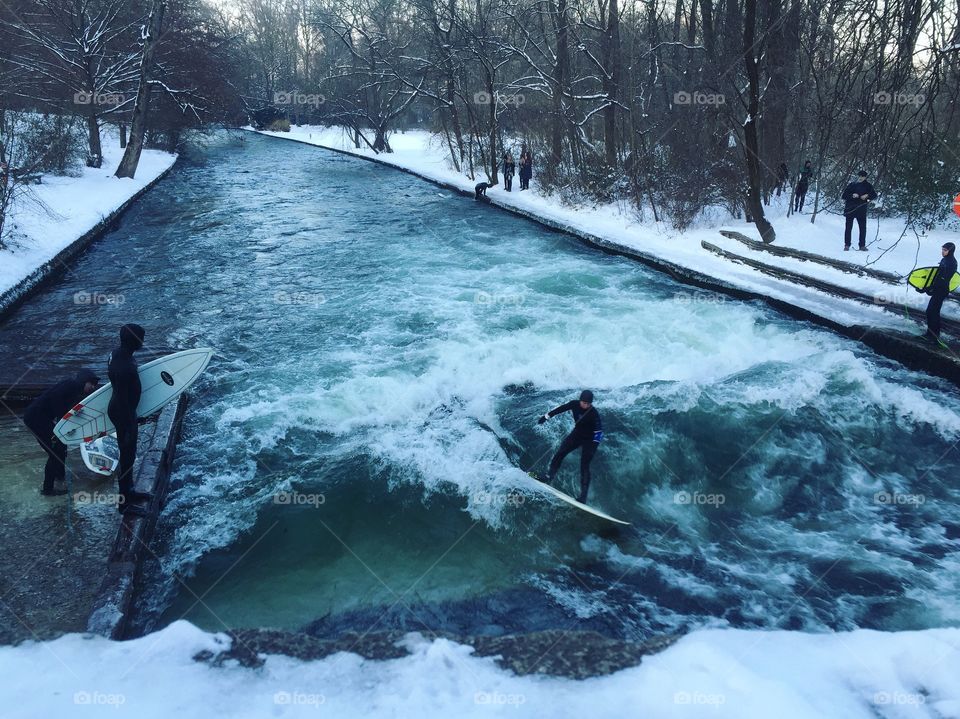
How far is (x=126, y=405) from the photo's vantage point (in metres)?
6.70

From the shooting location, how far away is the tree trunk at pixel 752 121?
15.0 metres

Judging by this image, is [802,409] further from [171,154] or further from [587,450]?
[171,154]

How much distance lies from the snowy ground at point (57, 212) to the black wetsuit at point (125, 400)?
30.4 ft

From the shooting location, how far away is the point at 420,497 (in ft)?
26.3

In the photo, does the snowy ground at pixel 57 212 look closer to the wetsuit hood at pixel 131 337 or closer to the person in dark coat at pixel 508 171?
the wetsuit hood at pixel 131 337

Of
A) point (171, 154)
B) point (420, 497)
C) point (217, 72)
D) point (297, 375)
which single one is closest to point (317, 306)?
point (297, 375)

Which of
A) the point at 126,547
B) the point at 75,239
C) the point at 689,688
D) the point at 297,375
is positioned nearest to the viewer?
the point at 689,688

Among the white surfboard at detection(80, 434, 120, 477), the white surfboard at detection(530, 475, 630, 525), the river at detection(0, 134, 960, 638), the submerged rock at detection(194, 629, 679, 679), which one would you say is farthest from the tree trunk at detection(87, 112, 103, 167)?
the submerged rock at detection(194, 629, 679, 679)

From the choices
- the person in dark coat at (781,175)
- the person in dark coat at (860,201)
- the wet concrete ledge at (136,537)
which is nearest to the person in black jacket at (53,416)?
the wet concrete ledge at (136,537)

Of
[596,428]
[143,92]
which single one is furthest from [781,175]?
[143,92]

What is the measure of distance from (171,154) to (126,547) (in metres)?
41.7

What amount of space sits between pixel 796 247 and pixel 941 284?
599cm

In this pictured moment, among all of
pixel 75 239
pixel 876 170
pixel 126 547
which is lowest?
pixel 126 547

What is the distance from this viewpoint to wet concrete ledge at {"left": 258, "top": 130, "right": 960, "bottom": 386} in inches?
406
